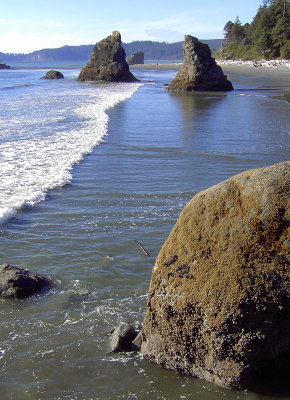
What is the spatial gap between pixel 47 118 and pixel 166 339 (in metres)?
18.2

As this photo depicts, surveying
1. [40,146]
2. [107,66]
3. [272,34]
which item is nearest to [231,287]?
[40,146]

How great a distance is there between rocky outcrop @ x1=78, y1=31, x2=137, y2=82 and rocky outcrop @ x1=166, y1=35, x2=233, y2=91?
18.6m

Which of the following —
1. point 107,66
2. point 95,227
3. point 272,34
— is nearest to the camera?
point 95,227

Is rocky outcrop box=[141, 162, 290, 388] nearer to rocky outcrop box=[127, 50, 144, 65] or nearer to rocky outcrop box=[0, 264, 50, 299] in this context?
rocky outcrop box=[0, 264, 50, 299]

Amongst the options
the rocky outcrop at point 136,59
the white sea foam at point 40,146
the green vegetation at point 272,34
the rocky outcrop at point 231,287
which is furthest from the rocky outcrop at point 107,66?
the rocky outcrop at point 136,59

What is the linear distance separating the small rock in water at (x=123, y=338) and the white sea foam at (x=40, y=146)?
169 inches

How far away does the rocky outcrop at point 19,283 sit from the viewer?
545cm

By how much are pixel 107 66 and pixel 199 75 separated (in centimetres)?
2293

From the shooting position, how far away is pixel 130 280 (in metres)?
5.82

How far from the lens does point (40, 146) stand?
46.6 feet

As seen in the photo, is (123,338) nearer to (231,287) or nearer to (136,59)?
(231,287)

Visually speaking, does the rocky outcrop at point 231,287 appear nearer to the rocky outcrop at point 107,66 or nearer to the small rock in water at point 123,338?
the small rock in water at point 123,338

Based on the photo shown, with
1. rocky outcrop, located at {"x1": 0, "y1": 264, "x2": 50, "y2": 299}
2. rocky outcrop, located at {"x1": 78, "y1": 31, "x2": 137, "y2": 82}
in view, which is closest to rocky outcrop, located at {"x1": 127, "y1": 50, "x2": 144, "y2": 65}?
rocky outcrop, located at {"x1": 78, "y1": 31, "x2": 137, "y2": 82}

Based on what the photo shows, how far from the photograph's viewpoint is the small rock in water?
437 cm
